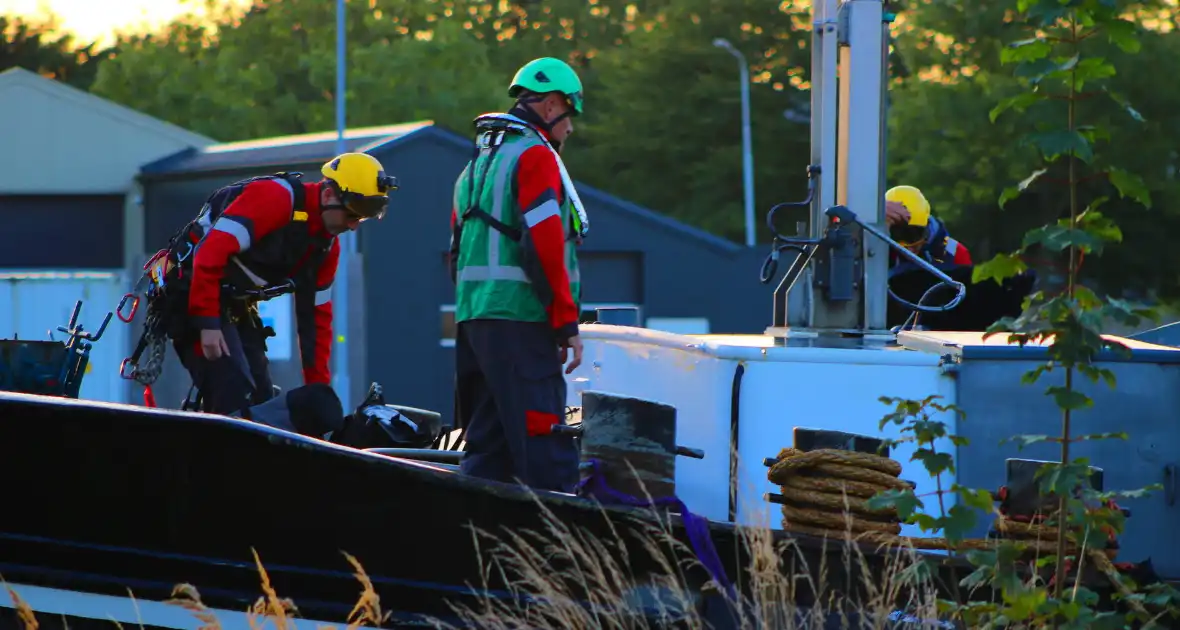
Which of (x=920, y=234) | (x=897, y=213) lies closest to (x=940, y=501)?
(x=897, y=213)

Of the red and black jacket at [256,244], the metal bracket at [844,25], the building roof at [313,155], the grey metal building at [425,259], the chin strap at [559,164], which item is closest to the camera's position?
the chin strap at [559,164]

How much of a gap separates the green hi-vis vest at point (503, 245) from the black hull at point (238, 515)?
0.77 metres

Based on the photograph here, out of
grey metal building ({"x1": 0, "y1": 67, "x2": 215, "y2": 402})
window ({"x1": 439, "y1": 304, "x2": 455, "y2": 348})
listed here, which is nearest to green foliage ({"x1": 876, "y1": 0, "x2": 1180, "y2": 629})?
window ({"x1": 439, "y1": 304, "x2": 455, "y2": 348})

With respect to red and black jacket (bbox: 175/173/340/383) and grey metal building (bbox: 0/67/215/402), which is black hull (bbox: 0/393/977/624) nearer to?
red and black jacket (bbox: 175/173/340/383)

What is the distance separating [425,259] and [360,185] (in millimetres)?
21320

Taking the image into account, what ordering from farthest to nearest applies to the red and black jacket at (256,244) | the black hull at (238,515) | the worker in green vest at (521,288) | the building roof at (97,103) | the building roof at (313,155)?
1. the building roof at (97,103)
2. the building roof at (313,155)
3. the red and black jacket at (256,244)
4. the worker in green vest at (521,288)
5. the black hull at (238,515)

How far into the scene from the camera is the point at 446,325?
95.8 feet

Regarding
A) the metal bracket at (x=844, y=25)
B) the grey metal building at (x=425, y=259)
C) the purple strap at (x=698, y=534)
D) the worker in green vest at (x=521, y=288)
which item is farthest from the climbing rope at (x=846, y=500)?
the grey metal building at (x=425, y=259)

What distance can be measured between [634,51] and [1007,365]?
143ft

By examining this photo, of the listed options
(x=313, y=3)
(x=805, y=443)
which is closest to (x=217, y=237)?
(x=805, y=443)

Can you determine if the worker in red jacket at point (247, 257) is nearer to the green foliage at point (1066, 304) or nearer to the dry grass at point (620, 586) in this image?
the dry grass at point (620, 586)

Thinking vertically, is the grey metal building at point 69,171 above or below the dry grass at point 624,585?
above

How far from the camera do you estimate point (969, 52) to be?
3450 centimetres

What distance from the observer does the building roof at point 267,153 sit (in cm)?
2680
